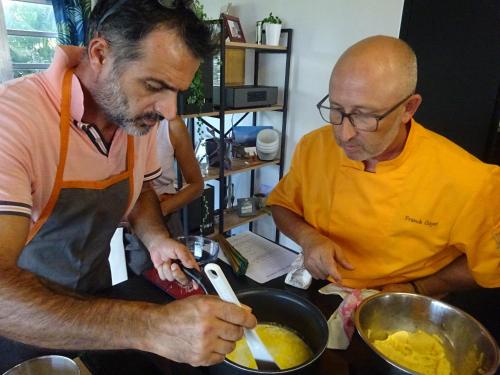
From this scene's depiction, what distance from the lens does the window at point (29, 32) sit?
2.72 m

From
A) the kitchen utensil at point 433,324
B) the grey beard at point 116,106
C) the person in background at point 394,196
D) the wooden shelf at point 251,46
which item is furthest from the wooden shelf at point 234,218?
the kitchen utensil at point 433,324

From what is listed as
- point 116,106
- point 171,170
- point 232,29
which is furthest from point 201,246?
point 232,29

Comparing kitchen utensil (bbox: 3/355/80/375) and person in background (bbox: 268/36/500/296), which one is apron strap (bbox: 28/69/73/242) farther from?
person in background (bbox: 268/36/500/296)

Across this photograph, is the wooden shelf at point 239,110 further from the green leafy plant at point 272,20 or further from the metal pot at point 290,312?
the metal pot at point 290,312

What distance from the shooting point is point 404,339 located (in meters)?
0.85

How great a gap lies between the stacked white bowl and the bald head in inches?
73.6

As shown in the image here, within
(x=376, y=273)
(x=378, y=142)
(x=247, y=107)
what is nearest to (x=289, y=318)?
(x=376, y=273)

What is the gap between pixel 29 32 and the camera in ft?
9.18

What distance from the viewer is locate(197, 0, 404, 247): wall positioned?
2340 millimetres

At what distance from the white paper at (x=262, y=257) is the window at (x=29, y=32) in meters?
2.43

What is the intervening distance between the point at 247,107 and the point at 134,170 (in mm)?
1707

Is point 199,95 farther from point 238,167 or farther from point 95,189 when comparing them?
point 95,189

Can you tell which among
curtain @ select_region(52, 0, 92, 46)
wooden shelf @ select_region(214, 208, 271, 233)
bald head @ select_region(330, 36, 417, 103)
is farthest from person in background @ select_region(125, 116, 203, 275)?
curtain @ select_region(52, 0, 92, 46)

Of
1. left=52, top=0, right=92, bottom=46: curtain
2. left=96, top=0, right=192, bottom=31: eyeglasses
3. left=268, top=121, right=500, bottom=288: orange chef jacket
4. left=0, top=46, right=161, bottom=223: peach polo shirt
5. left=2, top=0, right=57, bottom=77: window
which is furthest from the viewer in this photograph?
left=2, top=0, right=57, bottom=77: window
